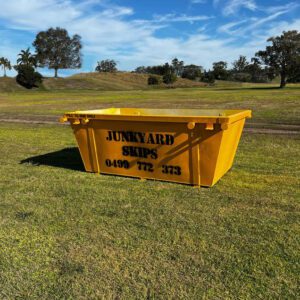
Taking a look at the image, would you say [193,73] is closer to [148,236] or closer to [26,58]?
[26,58]

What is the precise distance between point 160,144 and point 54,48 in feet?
332

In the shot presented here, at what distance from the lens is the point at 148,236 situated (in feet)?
11.4

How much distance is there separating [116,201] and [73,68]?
104562 mm

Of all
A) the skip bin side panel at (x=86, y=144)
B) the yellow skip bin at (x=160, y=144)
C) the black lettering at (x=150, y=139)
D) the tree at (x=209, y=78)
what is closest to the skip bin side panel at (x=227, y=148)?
the yellow skip bin at (x=160, y=144)

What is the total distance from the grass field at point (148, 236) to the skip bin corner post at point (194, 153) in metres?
0.16

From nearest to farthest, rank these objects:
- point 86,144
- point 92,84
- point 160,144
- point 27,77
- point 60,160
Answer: point 160,144
point 86,144
point 60,160
point 27,77
point 92,84

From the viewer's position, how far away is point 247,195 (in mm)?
4605

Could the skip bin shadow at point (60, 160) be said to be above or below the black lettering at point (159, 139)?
below

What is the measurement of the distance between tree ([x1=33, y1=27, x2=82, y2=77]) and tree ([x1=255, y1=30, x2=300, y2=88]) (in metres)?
60.4

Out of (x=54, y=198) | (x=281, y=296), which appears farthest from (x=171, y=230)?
(x=54, y=198)

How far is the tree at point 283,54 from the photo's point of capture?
58406 mm

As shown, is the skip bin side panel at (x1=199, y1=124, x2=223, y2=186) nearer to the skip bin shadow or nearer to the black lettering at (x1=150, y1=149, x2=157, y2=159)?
the black lettering at (x1=150, y1=149, x2=157, y2=159)

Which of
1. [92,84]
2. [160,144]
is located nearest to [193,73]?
[92,84]

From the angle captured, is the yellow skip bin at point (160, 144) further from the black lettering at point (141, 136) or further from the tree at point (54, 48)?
the tree at point (54, 48)
